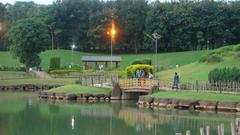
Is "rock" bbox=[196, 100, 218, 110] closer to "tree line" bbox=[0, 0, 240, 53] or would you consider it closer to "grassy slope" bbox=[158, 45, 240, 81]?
"grassy slope" bbox=[158, 45, 240, 81]

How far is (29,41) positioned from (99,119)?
162 ft

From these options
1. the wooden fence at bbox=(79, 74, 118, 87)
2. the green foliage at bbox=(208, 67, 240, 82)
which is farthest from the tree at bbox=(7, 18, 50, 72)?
the green foliage at bbox=(208, 67, 240, 82)

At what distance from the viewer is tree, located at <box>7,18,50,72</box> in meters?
90.1

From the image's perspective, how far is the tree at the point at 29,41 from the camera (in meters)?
90.1

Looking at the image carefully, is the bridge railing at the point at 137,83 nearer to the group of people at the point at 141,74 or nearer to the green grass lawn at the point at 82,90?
the group of people at the point at 141,74

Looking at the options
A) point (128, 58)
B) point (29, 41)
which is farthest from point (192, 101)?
point (128, 58)

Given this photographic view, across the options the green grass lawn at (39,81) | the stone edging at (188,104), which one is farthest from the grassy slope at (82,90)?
the green grass lawn at (39,81)

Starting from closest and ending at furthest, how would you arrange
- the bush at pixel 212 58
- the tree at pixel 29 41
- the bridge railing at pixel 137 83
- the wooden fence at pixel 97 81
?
1. the bridge railing at pixel 137 83
2. the wooden fence at pixel 97 81
3. the bush at pixel 212 58
4. the tree at pixel 29 41

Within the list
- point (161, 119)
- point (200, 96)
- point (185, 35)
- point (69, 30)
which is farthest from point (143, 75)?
point (69, 30)

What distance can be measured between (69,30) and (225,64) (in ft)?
219

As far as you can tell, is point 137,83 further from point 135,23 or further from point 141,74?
point 135,23

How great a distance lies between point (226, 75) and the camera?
52312mm

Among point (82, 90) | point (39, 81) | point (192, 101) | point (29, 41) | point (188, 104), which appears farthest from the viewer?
point (29, 41)

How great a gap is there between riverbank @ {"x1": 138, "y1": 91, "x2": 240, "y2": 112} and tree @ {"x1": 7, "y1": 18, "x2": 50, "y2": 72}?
42.5m
